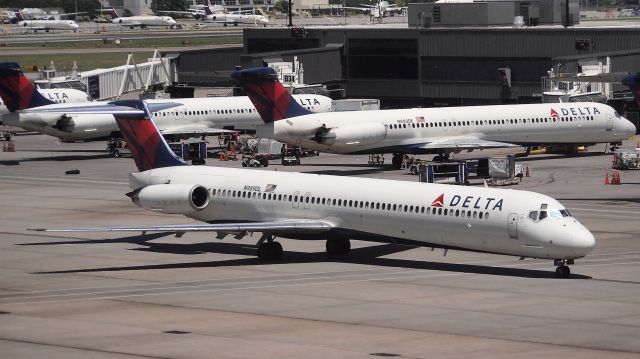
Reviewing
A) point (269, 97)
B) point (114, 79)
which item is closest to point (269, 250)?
point (269, 97)

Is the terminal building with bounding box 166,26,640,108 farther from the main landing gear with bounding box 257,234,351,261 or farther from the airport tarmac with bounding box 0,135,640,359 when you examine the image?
the main landing gear with bounding box 257,234,351,261

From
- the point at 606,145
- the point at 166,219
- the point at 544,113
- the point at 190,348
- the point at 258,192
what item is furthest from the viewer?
the point at 606,145

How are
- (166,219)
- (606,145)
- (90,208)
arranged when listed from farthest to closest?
(606,145) < (90,208) < (166,219)

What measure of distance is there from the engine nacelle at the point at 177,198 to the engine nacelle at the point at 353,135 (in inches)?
1107

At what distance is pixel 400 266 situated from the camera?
156 feet

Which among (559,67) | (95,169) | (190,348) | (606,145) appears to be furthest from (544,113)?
(190,348)

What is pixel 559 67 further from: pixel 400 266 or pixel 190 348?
pixel 190 348

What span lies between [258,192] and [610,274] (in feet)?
42.8

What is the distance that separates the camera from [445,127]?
82.2 meters

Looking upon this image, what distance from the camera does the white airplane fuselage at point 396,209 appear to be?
43000mm

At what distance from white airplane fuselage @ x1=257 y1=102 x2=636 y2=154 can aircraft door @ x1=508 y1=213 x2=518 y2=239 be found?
36311mm

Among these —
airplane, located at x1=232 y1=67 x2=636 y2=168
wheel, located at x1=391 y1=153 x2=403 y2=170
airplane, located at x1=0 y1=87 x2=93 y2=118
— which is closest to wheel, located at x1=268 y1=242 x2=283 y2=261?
airplane, located at x1=232 y1=67 x2=636 y2=168

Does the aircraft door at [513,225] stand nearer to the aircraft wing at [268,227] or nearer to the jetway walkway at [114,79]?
the aircraft wing at [268,227]

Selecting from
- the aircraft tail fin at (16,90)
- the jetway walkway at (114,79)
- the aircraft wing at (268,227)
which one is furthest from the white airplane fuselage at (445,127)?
the jetway walkway at (114,79)
